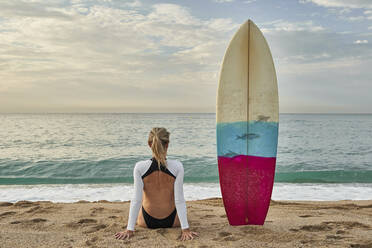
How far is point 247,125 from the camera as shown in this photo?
331cm

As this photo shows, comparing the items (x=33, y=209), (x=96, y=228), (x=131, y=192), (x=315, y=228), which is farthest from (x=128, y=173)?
(x=315, y=228)

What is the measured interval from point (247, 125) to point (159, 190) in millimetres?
1245

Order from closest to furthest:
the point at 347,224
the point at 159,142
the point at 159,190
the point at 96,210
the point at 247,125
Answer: the point at 159,142
the point at 159,190
the point at 347,224
the point at 247,125
the point at 96,210

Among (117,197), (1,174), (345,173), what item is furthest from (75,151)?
(345,173)

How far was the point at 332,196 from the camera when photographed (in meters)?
5.71

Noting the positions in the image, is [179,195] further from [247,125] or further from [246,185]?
[247,125]

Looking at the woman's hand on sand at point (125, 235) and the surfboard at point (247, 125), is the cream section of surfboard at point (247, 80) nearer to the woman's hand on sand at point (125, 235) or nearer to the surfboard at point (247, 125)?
the surfboard at point (247, 125)

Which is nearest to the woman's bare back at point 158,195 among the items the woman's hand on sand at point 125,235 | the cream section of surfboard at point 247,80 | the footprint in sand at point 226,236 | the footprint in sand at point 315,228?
the woman's hand on sand at point 125,235

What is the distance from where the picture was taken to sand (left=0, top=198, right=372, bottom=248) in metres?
2.59

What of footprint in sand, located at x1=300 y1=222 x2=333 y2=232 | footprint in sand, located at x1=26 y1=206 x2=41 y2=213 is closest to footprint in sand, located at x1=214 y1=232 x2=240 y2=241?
footprint in sand, located at x1=300 y1=222 x2=333 y2=232

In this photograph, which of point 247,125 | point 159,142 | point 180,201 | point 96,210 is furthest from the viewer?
point 96,210

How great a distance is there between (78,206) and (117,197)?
1549 millimetres

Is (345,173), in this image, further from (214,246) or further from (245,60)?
(214,246)

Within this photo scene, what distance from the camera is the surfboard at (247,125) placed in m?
3.29
